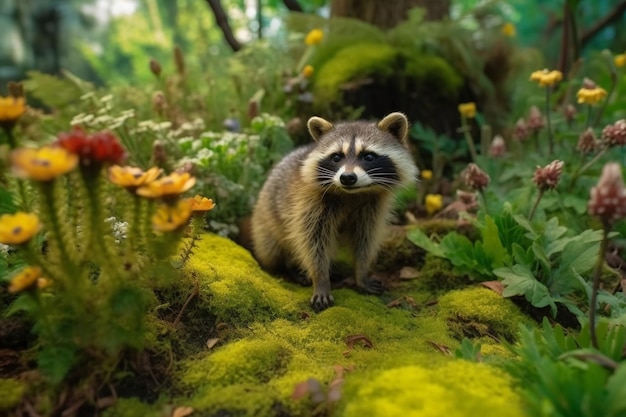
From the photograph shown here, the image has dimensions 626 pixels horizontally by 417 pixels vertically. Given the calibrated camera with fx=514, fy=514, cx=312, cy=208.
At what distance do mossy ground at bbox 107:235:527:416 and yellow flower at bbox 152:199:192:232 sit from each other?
2.57ft

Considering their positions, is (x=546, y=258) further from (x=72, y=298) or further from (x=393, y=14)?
(x=393, y=14)

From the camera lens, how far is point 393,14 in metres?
6.93

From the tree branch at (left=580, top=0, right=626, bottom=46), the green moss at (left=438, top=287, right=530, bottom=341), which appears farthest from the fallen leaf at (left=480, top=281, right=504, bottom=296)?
the tree branch at (left=580, top=0, right=626, bottom=46)

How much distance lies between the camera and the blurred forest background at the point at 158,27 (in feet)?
24.0

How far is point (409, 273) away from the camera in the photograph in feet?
14.0

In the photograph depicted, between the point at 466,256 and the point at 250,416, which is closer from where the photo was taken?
the point at 250,416

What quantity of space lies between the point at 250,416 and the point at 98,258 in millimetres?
950

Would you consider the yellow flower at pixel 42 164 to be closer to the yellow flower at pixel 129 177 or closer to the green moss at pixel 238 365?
the yellow flower at pixel 129 177

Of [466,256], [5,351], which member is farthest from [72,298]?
[466,256]

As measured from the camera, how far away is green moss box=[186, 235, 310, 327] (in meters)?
3.08

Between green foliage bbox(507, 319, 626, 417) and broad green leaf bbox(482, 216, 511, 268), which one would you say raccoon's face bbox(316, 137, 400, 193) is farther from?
green foliage bbox(507, 319, 626, 417)

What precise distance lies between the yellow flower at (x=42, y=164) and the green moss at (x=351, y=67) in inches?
163

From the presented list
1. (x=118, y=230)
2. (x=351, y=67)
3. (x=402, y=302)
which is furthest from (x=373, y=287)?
(x=351, y=67)

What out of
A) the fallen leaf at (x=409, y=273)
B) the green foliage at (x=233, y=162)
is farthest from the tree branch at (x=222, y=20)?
Result: the fallen leaf at (x=409, y=273)
